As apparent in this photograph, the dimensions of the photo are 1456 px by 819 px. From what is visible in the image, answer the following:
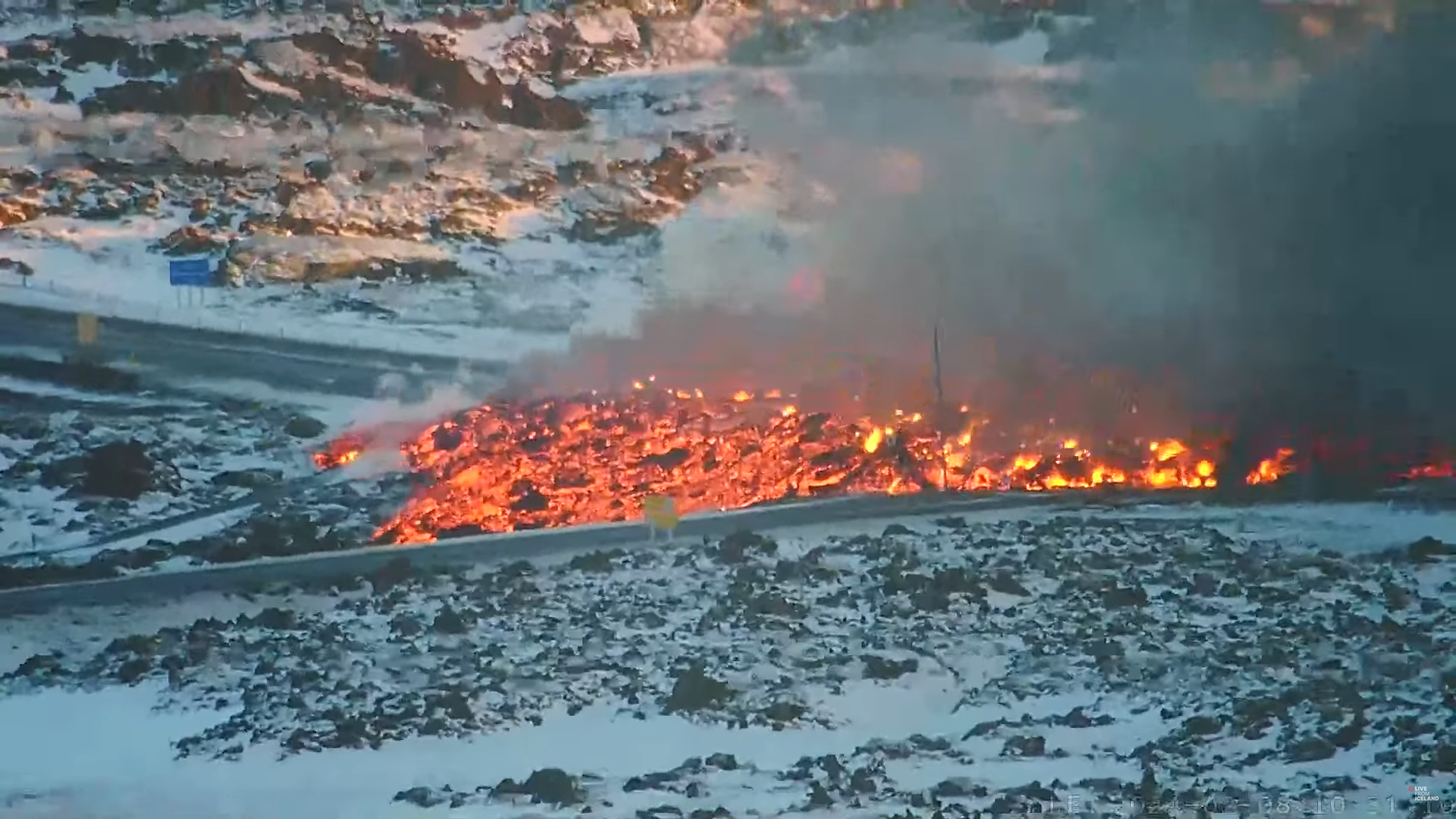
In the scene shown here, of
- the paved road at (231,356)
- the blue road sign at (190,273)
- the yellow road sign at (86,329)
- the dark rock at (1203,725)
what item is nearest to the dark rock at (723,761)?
the dark rock at (1203,725)

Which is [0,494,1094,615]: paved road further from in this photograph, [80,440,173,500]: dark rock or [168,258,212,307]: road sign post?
[168,258,212,307]: road sign post

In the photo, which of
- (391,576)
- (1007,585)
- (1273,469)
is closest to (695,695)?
(1007,585)

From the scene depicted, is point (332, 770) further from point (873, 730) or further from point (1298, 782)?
point (1298, 782)

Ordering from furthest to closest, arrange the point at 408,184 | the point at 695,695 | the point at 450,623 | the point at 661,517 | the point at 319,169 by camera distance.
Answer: the point at 319,169 < the point at 408,184 < the point at 661,517 < the point at 450,623 < the point at 695,695

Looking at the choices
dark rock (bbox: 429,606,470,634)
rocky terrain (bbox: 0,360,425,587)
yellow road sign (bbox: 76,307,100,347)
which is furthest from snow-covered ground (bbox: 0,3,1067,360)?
dark rock (bbox: 429,606,470,634)

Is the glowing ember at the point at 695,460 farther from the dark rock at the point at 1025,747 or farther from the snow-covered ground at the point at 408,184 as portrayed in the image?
the dark rock at the point at 1025,747

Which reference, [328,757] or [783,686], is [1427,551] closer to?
[783,686]

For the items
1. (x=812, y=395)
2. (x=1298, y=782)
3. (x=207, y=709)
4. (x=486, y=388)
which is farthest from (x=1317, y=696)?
(x=486, y=388)
